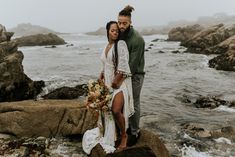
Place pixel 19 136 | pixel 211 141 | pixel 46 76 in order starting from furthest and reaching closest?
pixel 46 76
pixel 211 141
pixel 19 136

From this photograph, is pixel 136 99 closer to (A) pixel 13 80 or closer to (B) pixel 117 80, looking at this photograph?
(B) pixel 117 80

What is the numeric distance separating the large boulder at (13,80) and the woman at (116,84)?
1006 cm

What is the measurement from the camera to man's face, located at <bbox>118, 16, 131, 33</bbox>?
7.21 meters

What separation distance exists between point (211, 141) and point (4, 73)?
33.2 ft

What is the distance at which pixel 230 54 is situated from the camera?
3212 cm

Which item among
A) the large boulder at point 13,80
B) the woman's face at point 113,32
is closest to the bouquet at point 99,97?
the woman's face at point 113,32

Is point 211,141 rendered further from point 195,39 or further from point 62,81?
point 195,39

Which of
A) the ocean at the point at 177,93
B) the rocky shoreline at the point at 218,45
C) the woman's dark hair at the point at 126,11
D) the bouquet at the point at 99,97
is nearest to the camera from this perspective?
the woman's dark hair at the point at 126,11

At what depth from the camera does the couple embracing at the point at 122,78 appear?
24.0 feet

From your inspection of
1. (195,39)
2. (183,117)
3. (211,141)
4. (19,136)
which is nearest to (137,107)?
(19,136)

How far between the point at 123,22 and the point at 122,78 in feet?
3.65

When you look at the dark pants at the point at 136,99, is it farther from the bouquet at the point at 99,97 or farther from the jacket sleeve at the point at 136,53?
the bouquet at the point at 99,97

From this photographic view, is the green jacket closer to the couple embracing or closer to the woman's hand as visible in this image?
the couple embracing

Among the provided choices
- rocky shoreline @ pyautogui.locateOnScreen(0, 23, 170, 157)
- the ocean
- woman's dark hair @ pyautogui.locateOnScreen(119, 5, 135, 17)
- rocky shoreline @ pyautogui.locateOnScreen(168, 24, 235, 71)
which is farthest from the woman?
rocky shoreline @ pyautogui.locateOnScreen(168, 24, 235, 71)
